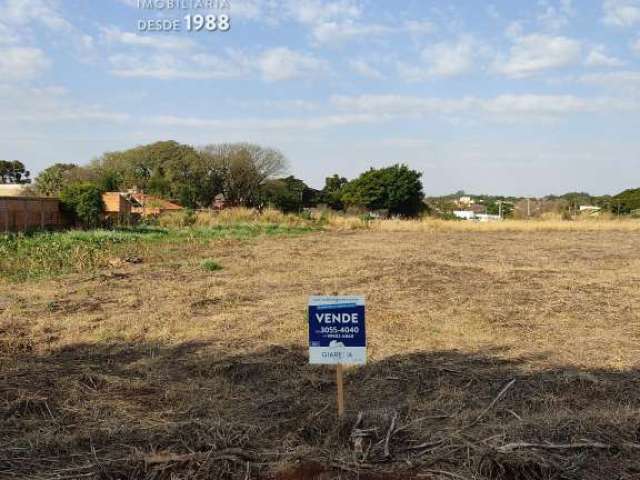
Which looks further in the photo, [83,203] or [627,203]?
[627,203]

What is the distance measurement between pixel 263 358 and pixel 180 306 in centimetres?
368

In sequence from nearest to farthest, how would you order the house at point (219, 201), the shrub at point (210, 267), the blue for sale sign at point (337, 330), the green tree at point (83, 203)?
the blue for sale sign at point (337, 330), the shrub at point (210, 267), the green tree at point (83, 203), the house at point (219, 201)

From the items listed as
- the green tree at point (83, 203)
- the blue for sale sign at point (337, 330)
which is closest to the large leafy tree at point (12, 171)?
the green tree at point (83, 203)

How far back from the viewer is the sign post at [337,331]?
156 inches

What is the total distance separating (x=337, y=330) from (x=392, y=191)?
52445 millimetres

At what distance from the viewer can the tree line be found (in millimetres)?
54562

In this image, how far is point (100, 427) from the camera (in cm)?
427

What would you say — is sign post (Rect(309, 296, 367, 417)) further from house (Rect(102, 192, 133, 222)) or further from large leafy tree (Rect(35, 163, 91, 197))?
large leafy tree (Rect(35, 163, 91, 197))

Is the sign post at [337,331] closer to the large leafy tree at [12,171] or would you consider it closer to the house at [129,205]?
the house at [129,205]

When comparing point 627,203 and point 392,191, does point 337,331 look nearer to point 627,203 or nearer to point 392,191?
point 392,191

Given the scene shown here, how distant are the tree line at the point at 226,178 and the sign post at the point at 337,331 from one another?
1989 inches

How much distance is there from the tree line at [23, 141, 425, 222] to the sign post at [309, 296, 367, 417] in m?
50.5

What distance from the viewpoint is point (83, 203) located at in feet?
98.7

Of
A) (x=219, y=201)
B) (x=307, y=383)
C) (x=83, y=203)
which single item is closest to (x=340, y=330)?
(x=307, y=383)
